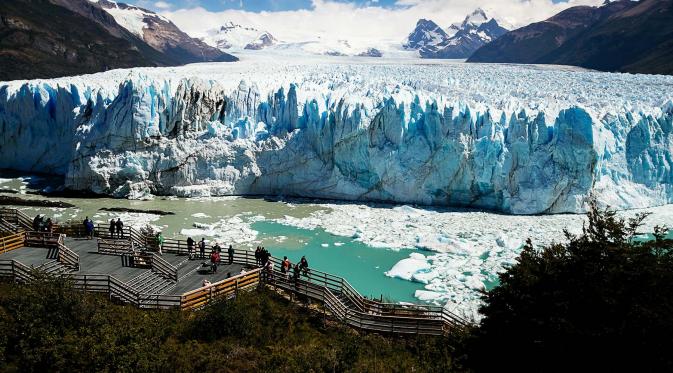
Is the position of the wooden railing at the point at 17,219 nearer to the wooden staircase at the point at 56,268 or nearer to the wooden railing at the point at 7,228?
the wooden railing at the point at 7,228

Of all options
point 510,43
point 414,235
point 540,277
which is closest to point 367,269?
point 414,235

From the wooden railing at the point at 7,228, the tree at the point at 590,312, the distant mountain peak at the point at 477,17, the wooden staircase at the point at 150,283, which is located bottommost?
the wooden staircase at the point at 150,283

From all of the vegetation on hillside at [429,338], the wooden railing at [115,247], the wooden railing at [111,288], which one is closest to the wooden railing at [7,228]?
the wooden railing at [115,247]

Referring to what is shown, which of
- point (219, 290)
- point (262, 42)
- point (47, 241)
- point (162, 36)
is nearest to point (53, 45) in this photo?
point (47, 241)

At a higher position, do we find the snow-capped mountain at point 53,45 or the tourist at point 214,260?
the snow-capped mountain at point 53,45

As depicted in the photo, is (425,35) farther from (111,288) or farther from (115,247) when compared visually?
(111,288)

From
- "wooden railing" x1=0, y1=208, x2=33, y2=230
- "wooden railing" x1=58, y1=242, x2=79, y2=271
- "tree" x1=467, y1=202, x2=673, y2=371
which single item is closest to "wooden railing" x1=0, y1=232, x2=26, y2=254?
"wooden railing" x1=58, y1=242, x2=79, y2=271

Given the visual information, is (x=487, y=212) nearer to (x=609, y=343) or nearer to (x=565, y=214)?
(x=565, y=214)
